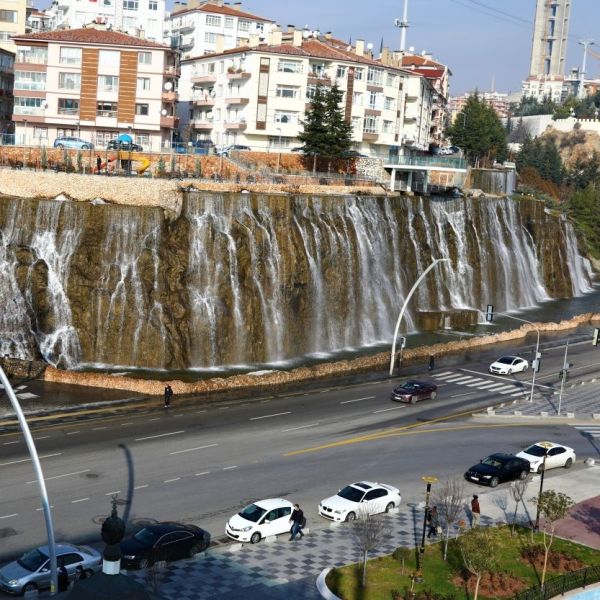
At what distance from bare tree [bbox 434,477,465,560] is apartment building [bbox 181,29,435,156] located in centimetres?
6985

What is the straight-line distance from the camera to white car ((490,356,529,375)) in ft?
241

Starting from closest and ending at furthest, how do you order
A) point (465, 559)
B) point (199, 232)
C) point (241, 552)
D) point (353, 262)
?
point (465, 559) < point (241, 552) < point (199, 232) < point (353, 262)

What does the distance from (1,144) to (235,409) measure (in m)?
40.6

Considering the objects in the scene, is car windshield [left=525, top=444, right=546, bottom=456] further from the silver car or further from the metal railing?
the silver car

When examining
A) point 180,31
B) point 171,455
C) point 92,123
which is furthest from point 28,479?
point 180,31

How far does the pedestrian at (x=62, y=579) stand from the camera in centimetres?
3164

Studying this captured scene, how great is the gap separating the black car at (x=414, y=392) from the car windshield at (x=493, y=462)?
1418cm

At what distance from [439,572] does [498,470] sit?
12170mm

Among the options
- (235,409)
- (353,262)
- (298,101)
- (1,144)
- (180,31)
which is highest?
(180,31)

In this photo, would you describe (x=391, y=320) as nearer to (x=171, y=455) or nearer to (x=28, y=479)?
(x=171, y=455)

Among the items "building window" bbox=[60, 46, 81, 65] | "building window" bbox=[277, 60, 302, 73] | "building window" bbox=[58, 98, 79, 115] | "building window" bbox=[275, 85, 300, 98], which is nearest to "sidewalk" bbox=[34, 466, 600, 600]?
"building window" bbox=[58, 98, 79, 115]

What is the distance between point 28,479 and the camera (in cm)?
4284

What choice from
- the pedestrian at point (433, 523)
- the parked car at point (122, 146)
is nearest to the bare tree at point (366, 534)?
the pedestrian at point (433, 523)

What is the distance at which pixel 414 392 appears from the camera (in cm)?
6197
